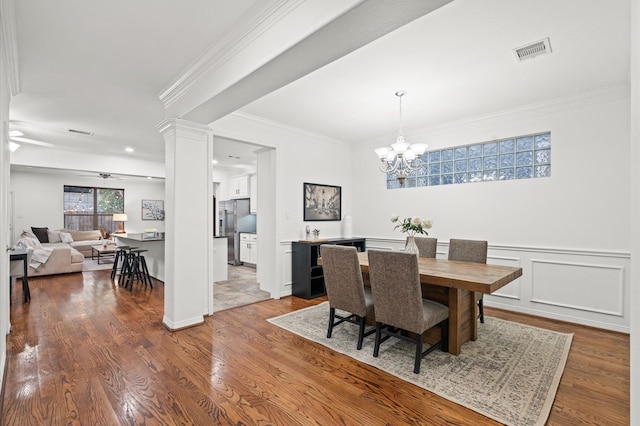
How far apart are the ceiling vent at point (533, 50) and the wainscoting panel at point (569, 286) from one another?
2.30 metres

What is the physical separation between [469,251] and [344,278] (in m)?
1.66

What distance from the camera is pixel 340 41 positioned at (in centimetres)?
182

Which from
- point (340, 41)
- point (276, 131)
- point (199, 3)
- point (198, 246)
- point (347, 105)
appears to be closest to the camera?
point (340, 41)

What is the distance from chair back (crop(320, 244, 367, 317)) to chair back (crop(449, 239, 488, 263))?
59.1 inches

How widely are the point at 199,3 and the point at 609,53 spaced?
132 inches

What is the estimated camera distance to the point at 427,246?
3963 millimetres

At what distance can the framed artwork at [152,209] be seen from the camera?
10.2 m

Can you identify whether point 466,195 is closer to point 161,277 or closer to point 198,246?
point 198,246

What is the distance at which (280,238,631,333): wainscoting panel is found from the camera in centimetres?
336

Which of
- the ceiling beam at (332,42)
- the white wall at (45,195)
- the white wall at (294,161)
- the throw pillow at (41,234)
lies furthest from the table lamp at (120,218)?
the ceiling beam at (332,42)

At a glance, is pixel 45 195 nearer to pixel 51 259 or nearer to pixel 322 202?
pixel 51 259

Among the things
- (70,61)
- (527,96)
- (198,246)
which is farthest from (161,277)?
(527,96)

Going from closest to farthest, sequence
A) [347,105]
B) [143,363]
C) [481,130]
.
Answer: [143,363], [347,105], [481,130]

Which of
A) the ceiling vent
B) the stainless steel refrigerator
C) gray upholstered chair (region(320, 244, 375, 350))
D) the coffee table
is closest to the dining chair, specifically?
gray upholstered chair (region(320, 244, 375, 350))
